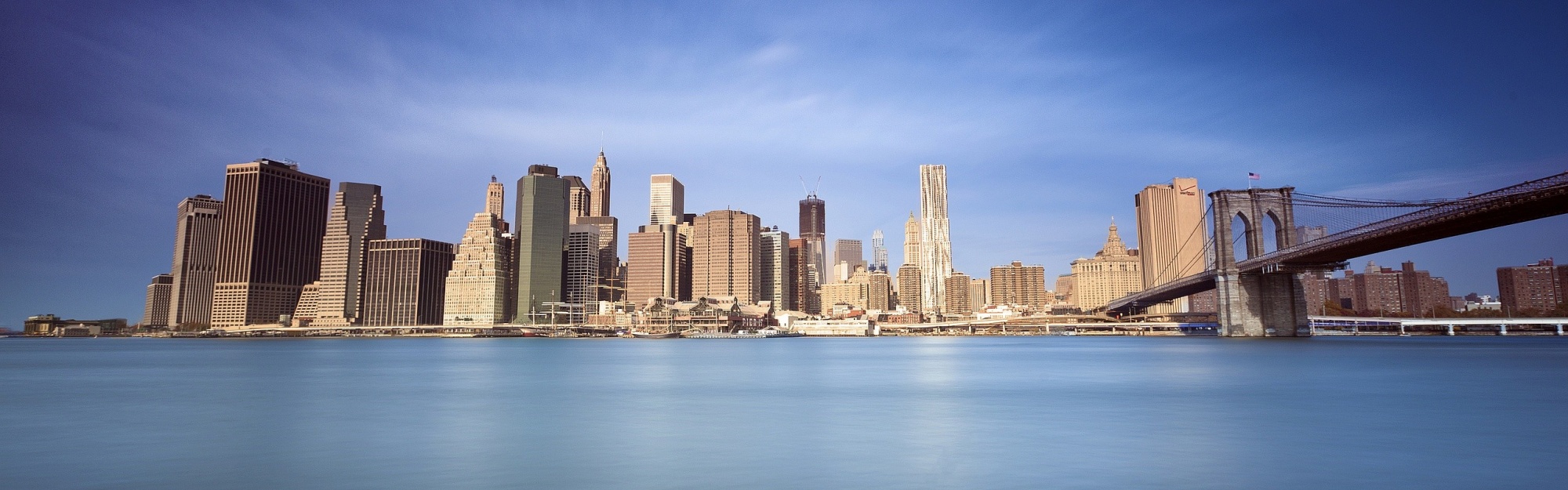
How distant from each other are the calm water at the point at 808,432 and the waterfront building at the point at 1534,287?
16120 centimetres

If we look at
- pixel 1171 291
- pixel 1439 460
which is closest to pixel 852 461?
pixel 1439 460

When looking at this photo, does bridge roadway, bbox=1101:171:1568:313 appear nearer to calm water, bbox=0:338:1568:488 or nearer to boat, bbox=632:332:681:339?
calm water, bbox=0:338:1568:488

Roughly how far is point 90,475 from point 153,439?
4989 mm

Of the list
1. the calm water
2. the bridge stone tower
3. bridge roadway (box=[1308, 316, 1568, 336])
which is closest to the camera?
the calm water

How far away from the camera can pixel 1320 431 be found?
17.6 m

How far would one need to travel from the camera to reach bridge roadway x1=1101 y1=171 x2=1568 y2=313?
48.5 m

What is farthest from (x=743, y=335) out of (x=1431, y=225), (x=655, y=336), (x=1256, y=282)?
(x=1431, y=225)

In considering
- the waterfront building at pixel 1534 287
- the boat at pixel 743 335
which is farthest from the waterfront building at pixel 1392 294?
the boat at pixel 743 335

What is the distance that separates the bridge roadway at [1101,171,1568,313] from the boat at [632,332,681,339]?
363 feet

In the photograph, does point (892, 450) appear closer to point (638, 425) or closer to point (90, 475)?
point (638, 425)

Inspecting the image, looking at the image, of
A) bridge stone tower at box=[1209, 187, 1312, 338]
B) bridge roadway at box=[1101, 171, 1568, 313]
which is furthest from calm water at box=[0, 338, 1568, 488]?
bridge stone tower at box=[1209, 187, 1312, 338]

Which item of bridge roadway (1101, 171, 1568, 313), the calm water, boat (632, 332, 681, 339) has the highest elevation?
bridge roadway (1101, 171, 1568, 313)

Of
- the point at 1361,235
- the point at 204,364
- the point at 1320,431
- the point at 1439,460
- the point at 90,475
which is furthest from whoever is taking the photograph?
the point at 1361,235

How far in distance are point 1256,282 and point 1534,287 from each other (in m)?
123
